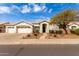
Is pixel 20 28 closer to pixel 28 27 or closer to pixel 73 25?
pixel 28 27

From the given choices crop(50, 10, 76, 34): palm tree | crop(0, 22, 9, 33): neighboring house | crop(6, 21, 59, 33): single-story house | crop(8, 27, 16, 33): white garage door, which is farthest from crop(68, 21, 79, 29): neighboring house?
→ crop(0, 22, 9, 33): neighboring house

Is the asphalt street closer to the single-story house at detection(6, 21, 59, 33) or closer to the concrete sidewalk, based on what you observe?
the concrete sidewalk

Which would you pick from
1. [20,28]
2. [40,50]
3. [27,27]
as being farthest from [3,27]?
[40,50]

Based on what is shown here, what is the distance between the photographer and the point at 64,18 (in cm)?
1005

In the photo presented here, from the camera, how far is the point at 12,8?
984 cm

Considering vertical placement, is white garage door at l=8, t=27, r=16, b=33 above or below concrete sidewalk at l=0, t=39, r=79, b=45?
above

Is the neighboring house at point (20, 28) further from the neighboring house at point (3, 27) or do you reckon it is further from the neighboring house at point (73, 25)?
the neighboring house at point (73, 25)

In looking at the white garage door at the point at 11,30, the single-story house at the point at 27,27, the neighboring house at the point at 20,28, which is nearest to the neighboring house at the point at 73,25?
the single-story house at the point at 27,27

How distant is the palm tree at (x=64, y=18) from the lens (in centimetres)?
997

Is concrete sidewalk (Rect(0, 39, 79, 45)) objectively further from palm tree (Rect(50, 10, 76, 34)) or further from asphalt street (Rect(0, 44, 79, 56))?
palm tree (Rect(50, 10, 76, 34))

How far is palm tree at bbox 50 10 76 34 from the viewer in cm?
997

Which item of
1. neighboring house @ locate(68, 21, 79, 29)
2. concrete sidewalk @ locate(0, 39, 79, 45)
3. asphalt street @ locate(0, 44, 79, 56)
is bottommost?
asphalt street @ locate(0, 44, 79, 56)

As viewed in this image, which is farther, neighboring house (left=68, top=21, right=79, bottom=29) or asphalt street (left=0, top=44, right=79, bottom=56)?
neighboring house (left=68, top=21, right=79, bottom=29)

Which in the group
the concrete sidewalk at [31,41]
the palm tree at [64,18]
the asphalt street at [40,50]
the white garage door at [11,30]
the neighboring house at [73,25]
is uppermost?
the palm tree at [64,18]
